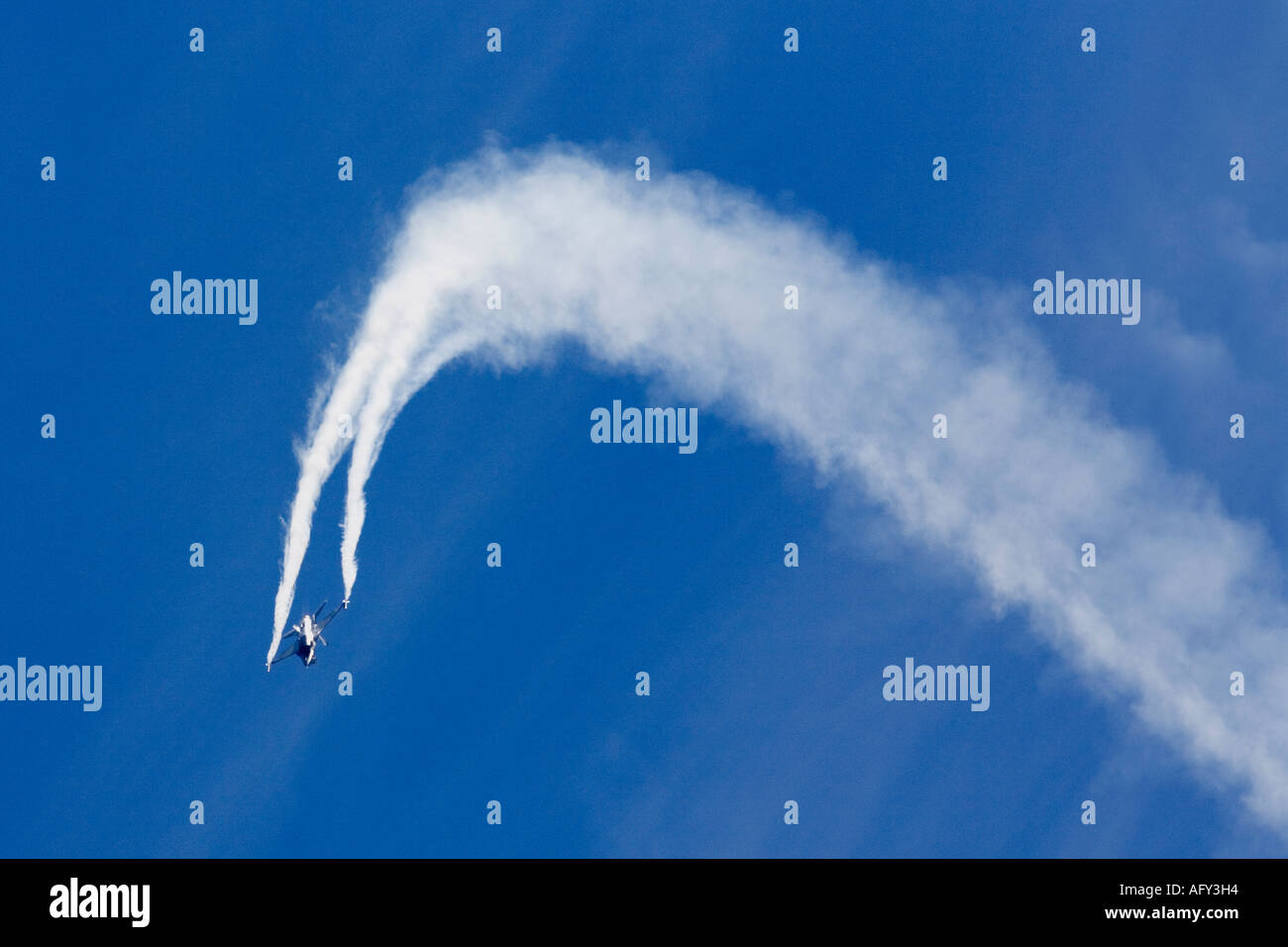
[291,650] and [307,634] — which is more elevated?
[307,634]

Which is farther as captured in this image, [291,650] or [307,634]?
[291,650]

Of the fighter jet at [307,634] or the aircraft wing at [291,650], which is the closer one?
the fighter jet at [307,634]

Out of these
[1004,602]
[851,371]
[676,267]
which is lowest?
[1004,602]

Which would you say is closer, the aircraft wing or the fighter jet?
the fighter jet

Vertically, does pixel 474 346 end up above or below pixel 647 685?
above
